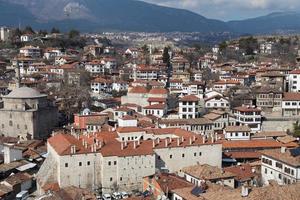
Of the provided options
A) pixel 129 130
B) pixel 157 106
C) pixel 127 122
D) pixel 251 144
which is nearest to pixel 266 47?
pixel 157 106

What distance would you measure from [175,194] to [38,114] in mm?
24785

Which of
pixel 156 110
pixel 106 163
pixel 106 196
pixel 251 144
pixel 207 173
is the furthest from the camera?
pixel 156 110

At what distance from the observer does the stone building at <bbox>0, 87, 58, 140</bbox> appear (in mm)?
46875

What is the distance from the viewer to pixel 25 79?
6581 cm

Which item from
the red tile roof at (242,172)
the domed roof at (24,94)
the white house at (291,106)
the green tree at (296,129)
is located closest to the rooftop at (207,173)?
the red tile roof at (242,172)

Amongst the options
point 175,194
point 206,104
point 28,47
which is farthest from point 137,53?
point 175,194

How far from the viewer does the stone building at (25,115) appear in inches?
1845

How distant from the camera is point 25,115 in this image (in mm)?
46875

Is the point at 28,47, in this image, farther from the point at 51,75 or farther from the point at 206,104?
the point at 206,104

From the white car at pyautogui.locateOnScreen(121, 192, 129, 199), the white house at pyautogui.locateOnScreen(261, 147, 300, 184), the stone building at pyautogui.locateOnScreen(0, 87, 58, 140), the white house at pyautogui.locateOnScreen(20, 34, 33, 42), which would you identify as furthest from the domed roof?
the white house at pyautogui.locateOnScreen(20, 34, 33, 42)

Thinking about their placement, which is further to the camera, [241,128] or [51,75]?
[51,75]

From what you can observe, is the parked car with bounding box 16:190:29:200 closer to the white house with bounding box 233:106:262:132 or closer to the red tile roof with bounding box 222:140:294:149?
the red tile roof with bounding box 222:140:294:149

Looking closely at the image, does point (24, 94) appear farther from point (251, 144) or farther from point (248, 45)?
point (248, 45)

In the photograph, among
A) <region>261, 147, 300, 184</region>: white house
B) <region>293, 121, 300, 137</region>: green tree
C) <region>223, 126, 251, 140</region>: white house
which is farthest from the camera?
<region>293, 121, 300, 137</region>: green tree
